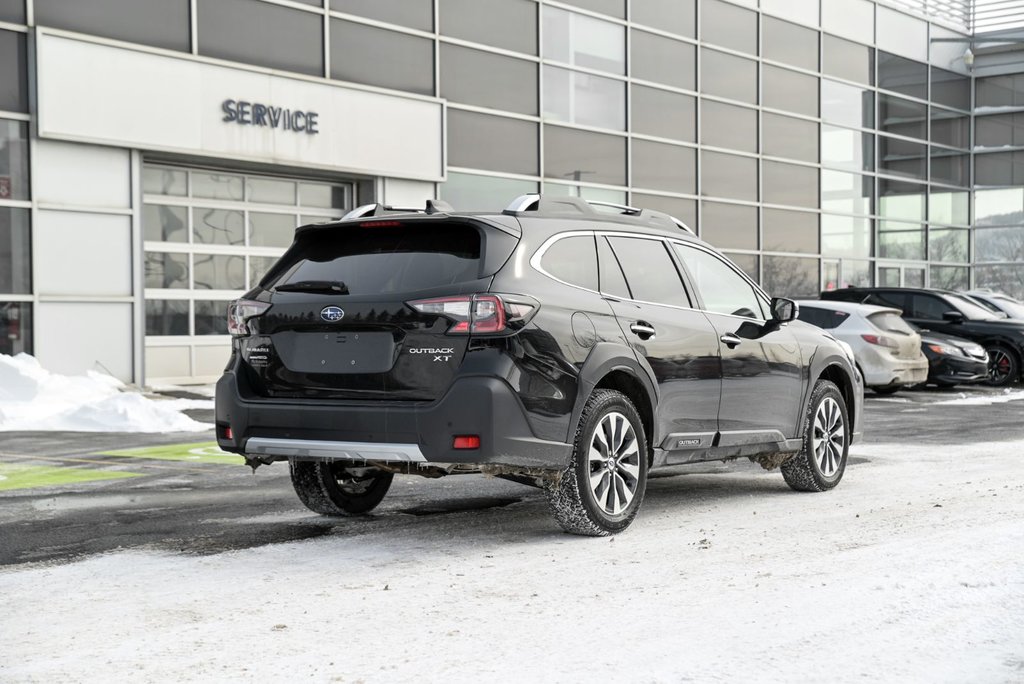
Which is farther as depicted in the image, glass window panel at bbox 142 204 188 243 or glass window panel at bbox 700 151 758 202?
glass window panel at bbox 700 151 758 202

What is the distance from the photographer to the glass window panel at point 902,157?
109ft

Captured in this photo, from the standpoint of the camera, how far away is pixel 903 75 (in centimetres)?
3388

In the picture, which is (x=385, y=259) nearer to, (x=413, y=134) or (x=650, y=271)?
(x=650, y=271)

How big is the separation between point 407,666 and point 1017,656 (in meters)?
2.10

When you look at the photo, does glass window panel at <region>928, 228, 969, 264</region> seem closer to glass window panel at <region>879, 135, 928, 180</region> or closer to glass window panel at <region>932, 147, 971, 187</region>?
glass window panel at <region>932, 147, 971, 187</region>

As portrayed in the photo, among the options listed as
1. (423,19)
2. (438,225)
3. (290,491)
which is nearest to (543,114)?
(423,19)

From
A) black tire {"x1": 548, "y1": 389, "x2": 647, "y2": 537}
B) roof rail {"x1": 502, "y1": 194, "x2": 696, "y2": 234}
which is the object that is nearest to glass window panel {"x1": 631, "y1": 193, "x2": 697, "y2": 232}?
roof rail {"x1": 502, "y1": 194, "x2": 696, "y2": 234}

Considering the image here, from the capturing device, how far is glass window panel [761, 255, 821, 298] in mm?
28641

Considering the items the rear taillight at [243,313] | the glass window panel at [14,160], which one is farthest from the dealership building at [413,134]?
the rear taillight at [243,313]

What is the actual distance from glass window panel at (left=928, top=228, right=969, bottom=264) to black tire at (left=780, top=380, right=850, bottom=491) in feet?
92.1

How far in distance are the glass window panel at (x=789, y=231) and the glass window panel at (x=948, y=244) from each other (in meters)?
6.86

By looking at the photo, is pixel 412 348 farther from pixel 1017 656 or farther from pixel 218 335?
pixel 218 335

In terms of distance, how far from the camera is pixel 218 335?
19.2m

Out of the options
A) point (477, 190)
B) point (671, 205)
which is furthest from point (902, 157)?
point (477, 190)
